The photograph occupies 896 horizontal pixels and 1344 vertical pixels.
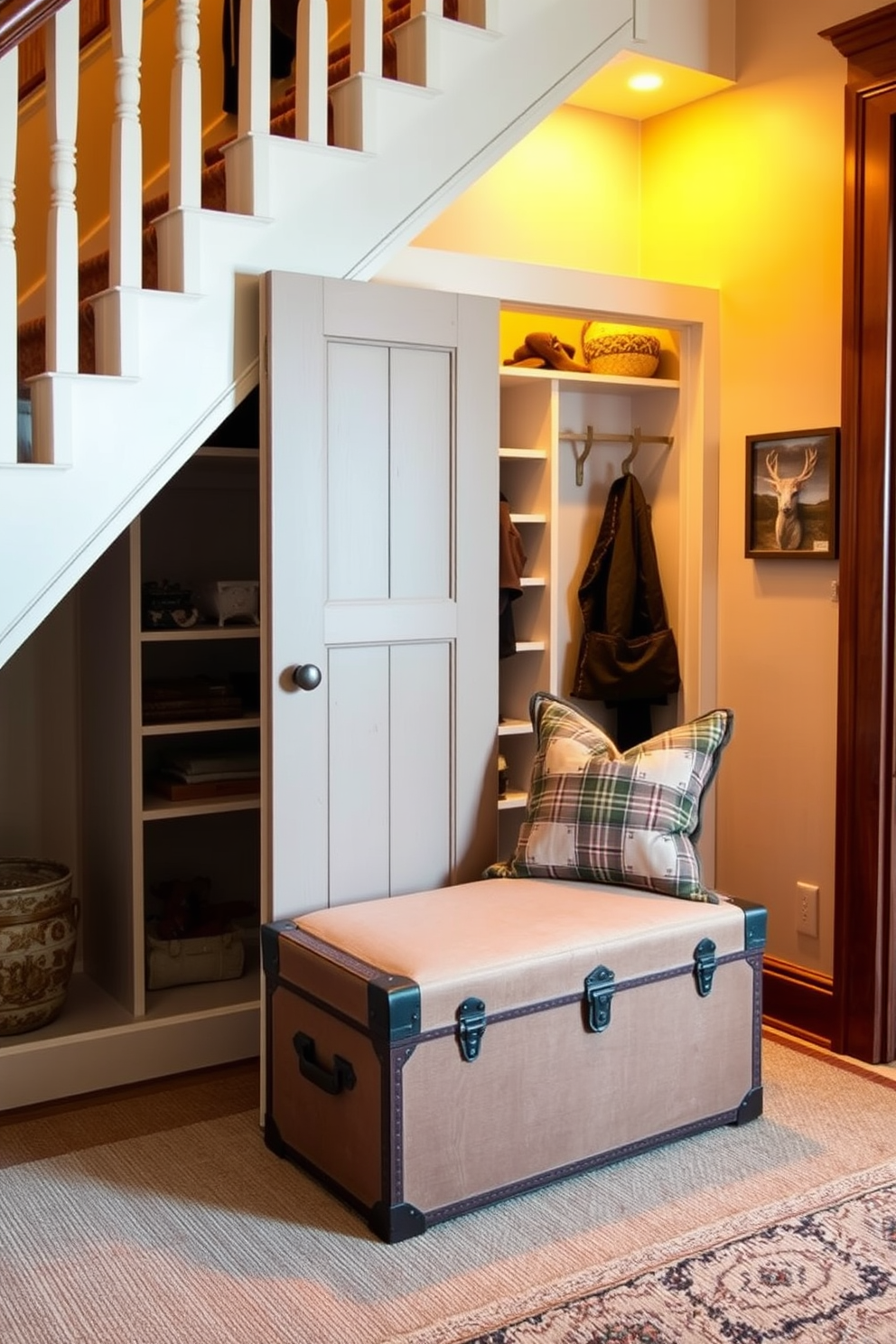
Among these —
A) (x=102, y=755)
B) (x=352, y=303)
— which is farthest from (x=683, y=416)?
(x=102, y=755)

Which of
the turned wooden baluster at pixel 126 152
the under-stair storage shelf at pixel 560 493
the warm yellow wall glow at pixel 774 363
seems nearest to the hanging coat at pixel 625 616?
the under-stair storage shelf at pixel 560 493

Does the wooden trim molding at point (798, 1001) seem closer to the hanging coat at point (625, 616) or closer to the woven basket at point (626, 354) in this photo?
the hanging coat at point (625, 616)

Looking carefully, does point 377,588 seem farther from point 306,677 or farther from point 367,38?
point 367,38

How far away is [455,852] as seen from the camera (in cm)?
312

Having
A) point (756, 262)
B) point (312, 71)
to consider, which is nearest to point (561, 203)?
point (756, 262)

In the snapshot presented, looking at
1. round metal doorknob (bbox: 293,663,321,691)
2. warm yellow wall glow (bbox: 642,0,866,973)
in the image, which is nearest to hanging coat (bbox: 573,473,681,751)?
warm yellow wall glow (bbox: 642,0,866,973)

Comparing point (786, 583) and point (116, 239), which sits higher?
point (116, 239)

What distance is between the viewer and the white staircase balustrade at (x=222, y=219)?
248 cm

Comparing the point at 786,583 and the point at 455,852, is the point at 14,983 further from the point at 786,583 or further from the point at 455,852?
the point at 786,583

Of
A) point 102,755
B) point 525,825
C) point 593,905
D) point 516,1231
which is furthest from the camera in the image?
point 102,755

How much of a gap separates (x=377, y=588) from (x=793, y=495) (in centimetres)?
119

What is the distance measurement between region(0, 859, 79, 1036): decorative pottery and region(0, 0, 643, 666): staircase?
900mm

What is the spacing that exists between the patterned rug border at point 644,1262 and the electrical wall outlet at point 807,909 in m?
0.83

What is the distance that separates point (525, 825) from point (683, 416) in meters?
1.34
